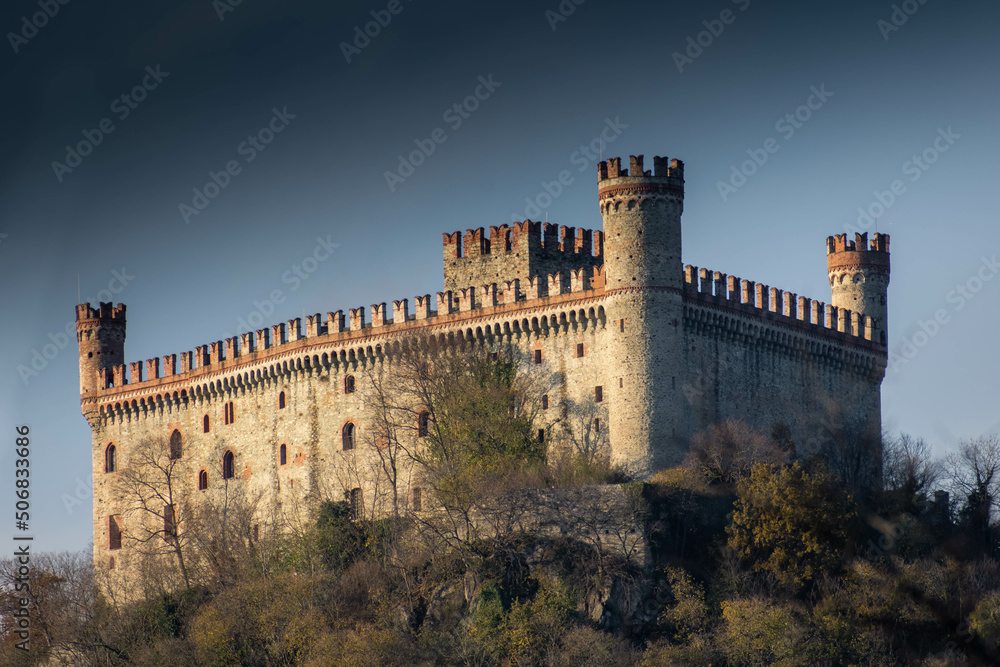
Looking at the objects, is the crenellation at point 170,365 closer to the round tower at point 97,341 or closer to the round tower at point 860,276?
the round tower at point 97,341

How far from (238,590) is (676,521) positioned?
16.5 m

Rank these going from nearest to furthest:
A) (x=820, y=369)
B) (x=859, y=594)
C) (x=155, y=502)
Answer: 1. (x=859, y=594)
2. (x=820, y=369)
3. (x=155, y=502)

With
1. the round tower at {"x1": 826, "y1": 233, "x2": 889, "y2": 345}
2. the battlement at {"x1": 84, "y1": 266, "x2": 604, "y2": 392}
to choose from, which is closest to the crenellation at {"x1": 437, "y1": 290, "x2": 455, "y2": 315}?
the battlement at {"x1": 84, "y1": 266, "x2": 604, "y2": 392}

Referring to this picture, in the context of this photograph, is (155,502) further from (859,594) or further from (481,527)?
(859,594)

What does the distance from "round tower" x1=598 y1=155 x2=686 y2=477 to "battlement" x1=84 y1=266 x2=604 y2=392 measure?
5.52ft

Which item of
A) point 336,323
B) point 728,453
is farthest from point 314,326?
point 728,453

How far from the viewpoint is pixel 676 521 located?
62688mm

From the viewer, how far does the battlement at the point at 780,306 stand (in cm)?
6869

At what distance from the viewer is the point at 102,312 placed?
8438 cm

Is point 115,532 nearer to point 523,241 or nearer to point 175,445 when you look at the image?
point 175,445

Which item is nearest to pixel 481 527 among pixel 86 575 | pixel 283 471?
pixel 283 471

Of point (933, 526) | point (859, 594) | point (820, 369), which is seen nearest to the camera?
point (859, 594)

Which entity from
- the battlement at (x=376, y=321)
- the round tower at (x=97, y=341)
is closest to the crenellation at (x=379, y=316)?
the battlement at (x=376, y=321)

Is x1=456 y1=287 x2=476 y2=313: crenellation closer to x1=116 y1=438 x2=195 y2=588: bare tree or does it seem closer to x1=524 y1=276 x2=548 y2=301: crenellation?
x1=524 y1=276 x2=548 y2=301: crenellation
